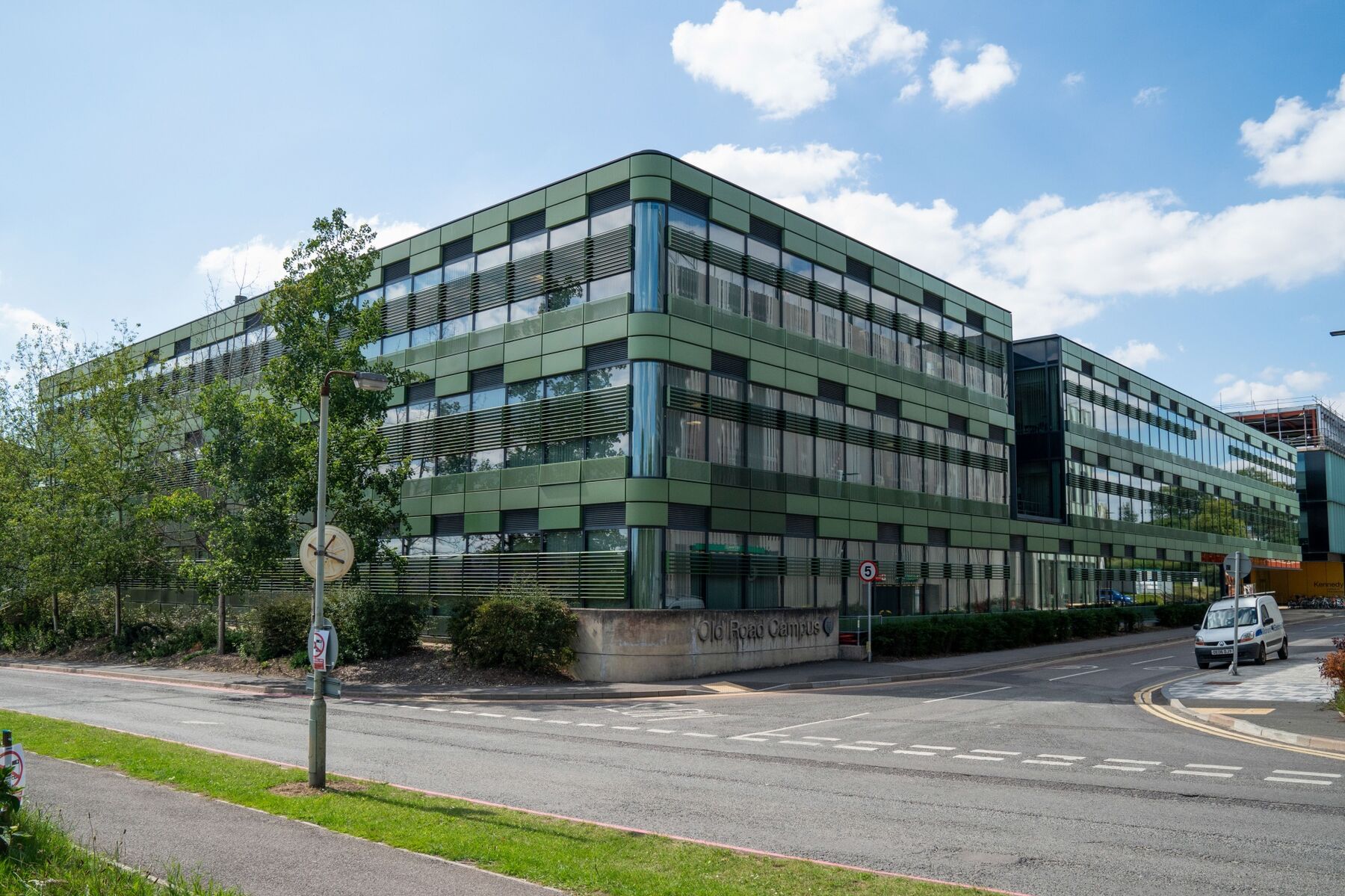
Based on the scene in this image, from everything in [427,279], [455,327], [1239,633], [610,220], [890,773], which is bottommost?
[890,773]

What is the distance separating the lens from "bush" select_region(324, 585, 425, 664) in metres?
31.2

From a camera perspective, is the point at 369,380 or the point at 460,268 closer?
the point at 369,380

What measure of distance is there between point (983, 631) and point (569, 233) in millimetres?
22130

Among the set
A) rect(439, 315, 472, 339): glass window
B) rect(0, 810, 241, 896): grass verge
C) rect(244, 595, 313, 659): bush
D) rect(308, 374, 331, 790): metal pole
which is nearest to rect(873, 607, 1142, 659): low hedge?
rect(439, 315, 472, 339): glass window

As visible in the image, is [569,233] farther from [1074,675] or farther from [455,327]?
[1074,675]

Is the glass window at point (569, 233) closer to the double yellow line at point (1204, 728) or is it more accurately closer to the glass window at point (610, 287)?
the glass window at point (610, 287)

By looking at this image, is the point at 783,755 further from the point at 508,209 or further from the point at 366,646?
the point at 508,209

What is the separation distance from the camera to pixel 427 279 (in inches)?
1539

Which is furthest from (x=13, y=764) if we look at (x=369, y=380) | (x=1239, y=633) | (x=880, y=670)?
(x=1239, y=633)

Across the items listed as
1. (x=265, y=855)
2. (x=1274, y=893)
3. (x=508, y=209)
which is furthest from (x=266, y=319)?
(x=1274, y=893)

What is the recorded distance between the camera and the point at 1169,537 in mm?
66812

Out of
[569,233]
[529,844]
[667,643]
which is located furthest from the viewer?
[569,233]

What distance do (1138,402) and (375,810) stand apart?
6409 cm

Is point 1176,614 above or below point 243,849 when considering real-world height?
below
